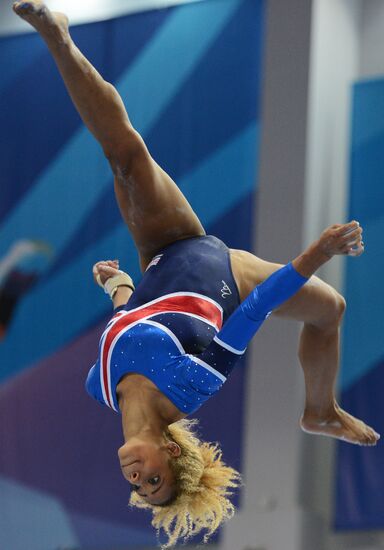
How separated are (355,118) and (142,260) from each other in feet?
9.51

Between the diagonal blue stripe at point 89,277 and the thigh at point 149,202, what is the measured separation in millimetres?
2665

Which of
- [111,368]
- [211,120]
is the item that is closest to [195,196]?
[211,120]

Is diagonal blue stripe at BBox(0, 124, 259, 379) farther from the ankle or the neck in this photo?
the neck

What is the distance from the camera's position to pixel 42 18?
3.27 meters

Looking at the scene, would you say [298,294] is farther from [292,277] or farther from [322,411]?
[292,277]

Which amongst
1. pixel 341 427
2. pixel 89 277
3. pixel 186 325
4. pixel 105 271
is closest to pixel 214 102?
pixel 89 277

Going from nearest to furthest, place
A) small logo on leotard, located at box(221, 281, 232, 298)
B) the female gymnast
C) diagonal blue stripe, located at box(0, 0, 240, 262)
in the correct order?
1. the female gymnast
2. small logo on leotard, located at box(221, 281, 232, 298)
3. diagonal blue stripe, located at box(0, 0, 240, 262)

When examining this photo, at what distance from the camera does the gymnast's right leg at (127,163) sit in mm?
3404

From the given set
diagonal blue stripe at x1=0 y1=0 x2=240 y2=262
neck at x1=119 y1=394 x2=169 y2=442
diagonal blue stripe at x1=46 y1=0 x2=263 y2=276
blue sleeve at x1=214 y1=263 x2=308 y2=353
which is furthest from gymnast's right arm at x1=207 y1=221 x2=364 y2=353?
diagonal blue stripe at x1=0 y1=0 x2=240 y2=262

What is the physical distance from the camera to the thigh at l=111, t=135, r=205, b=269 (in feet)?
11.5

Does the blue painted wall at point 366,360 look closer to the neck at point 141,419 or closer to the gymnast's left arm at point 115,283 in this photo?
the gymnast's left arm at point 115,283

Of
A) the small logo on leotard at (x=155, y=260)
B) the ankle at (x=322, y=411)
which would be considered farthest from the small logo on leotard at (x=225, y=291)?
the ankle at (x=322, y=411)

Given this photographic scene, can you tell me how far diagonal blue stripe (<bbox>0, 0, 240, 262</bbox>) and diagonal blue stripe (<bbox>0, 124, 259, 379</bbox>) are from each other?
30cm

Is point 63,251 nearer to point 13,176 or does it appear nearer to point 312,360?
point 13,176
